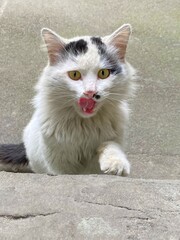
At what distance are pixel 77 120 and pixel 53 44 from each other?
16.8 inches

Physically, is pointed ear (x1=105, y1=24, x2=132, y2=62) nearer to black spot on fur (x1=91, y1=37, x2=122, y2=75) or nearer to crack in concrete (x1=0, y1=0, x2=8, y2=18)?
black spot on fur (x1=91, y1=37, x2=122, y2=75)

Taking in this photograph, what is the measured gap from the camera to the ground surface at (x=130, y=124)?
1.60 m

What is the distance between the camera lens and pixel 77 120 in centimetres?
249

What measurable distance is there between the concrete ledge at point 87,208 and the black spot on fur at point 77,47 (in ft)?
2.32

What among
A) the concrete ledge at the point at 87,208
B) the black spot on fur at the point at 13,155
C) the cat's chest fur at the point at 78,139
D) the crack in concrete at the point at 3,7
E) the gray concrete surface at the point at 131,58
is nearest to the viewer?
the concrete ledge at the point at 87,208

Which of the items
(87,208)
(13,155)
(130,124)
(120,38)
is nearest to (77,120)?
(120,38)

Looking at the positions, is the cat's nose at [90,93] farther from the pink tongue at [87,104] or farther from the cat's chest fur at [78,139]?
the cat's chest fur at [78,139]

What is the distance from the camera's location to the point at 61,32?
4273 mm

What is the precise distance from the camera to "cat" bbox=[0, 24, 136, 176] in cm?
224

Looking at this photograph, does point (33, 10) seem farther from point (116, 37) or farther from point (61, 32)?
point (116, 37)

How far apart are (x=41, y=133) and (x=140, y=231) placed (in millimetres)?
1157

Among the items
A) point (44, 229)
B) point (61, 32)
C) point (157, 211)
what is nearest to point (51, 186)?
point (44, 229)

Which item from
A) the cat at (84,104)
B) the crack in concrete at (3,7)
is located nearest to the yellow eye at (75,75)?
the cat at (84,104)

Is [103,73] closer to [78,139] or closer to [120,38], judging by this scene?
[120,38]
